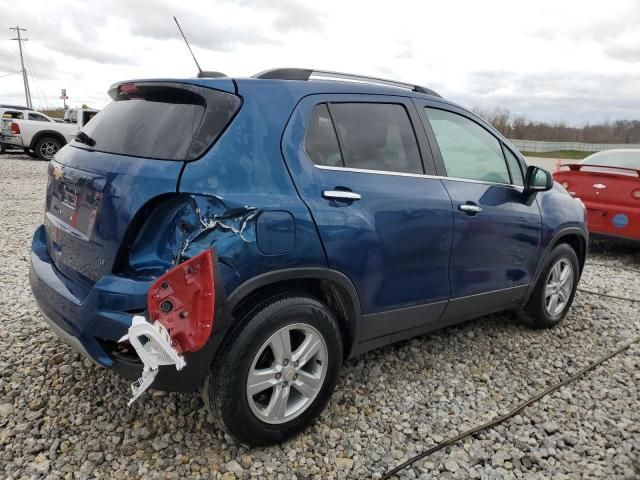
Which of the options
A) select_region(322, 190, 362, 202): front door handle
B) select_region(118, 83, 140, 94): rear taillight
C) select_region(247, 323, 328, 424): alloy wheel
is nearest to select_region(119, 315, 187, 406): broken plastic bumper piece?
select_region(247, 323, 328, 424): alloy wheel

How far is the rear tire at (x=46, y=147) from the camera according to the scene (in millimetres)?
15758

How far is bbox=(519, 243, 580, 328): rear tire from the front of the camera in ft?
13.2

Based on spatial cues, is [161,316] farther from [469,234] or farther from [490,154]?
[490,154]

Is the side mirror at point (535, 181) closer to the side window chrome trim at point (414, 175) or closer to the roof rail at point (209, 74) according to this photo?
the side window chrome trim at point (414, 175)

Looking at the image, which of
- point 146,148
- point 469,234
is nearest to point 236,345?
point 146,148

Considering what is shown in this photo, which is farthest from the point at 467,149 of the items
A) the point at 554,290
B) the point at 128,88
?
the point at 128,88

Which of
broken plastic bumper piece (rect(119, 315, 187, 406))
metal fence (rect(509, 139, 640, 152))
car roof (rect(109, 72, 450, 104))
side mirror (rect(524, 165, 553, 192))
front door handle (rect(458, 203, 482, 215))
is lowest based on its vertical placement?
broken plastic bumper piece (rect(119, 315, 187, 406))

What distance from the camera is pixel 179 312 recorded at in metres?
2.04

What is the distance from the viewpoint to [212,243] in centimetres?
212

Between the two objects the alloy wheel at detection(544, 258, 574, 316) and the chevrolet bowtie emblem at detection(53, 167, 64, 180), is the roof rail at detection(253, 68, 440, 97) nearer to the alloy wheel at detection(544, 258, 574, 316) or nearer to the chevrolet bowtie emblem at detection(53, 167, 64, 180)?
the chevrolet bowtie emblem at detection(53, 167, 64, 180)

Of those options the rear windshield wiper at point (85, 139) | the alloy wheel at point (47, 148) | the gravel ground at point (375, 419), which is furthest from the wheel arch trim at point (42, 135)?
the rear windshield wiper at point (85, 139)

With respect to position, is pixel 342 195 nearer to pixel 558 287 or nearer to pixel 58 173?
pixel 58 173

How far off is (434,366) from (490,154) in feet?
4.89

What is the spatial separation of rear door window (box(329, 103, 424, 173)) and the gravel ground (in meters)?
1.34
